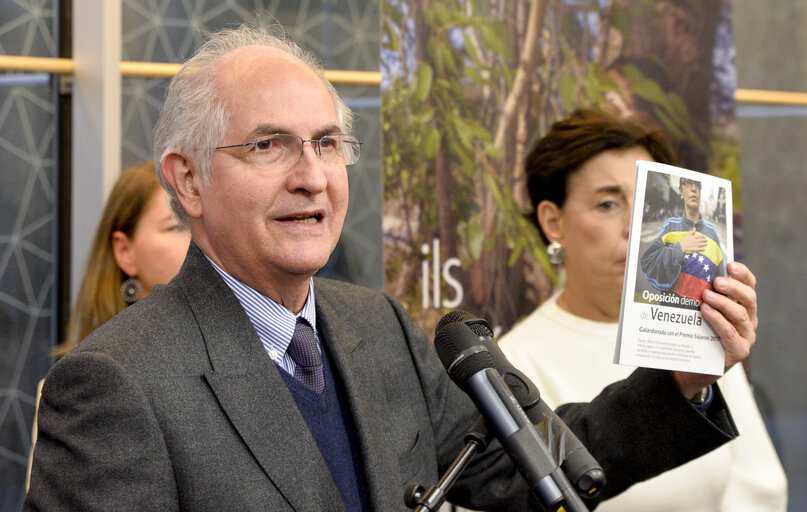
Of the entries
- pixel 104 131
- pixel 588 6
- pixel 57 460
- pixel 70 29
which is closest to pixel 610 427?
pixel 57 460

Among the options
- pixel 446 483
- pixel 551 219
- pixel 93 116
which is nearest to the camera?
pixel 446 483

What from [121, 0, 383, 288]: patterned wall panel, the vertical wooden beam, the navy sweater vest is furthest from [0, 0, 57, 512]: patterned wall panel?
the navy sweater vest

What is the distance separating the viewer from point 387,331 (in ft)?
5.90

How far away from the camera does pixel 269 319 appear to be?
1.54 m

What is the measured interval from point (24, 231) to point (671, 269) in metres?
2.38

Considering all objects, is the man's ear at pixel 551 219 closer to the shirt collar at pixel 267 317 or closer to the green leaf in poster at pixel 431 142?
the green leaf in poster at pixel 431 142

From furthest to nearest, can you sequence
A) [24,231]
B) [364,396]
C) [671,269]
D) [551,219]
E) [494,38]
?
1. [24,231]
2. [494,38]
3. [551,219]
4. [364,396]
5. [671,269]

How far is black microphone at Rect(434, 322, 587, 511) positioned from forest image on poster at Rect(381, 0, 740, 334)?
1.39m

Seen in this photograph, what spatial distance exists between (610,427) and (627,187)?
92 cm

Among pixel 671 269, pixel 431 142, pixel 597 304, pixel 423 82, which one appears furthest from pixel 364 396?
pixel 423 82

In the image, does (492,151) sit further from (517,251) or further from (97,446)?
(97,446)

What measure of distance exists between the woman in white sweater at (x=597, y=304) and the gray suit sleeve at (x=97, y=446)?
130 cm

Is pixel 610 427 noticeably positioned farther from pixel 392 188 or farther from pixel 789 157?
pixel 789 157

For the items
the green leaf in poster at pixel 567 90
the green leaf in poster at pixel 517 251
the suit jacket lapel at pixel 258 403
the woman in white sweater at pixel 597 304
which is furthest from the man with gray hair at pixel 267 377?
the green leaf in poster at pixel 567 90
